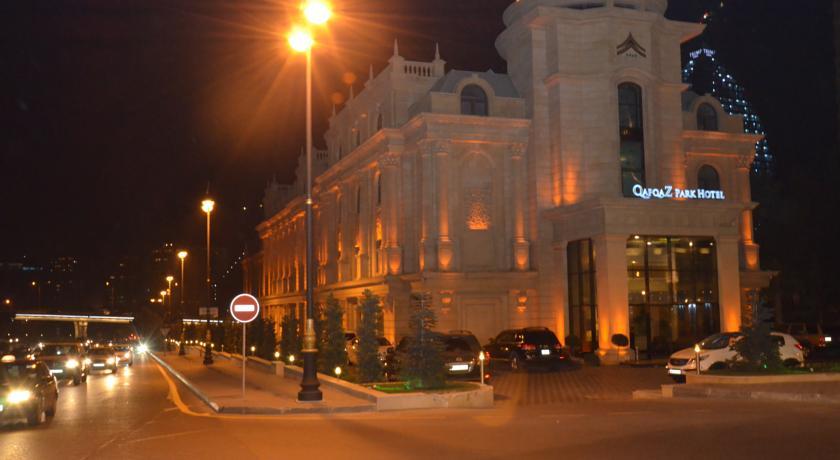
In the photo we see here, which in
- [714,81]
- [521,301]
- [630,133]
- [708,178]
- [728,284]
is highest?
[714,81]

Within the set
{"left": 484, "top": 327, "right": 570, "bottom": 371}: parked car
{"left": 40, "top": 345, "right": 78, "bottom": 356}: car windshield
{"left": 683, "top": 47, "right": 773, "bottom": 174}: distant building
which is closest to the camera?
{"left": 40, "top": 345, "right": 78, "bottom": 356}: car windshield

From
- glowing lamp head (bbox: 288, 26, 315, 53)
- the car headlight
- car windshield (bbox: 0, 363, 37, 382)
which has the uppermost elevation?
glowing lamp head (bbox: 288, 26, 315, 53)

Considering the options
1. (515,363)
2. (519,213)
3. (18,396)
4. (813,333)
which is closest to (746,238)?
(813,333)

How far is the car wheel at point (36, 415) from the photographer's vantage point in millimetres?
17875

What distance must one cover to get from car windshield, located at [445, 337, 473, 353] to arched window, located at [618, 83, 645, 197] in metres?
21.8

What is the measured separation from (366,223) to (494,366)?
21054 millimetres

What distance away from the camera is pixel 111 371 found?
43094 mm

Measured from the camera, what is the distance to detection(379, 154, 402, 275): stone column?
5262cm

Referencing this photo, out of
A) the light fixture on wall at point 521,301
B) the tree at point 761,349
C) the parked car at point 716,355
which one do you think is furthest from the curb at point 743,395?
the light fixture on wall at point 521,301

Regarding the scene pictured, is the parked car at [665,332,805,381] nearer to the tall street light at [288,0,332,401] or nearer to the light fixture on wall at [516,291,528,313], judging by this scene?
the tall street light at [288,0,332,401]

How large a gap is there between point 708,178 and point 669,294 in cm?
1536

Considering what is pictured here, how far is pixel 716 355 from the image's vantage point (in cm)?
2820

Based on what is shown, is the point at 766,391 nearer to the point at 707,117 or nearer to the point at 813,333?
the point at 813,333

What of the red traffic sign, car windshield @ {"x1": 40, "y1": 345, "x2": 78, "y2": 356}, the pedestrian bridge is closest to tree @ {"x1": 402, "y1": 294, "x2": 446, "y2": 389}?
the red traffic sign
